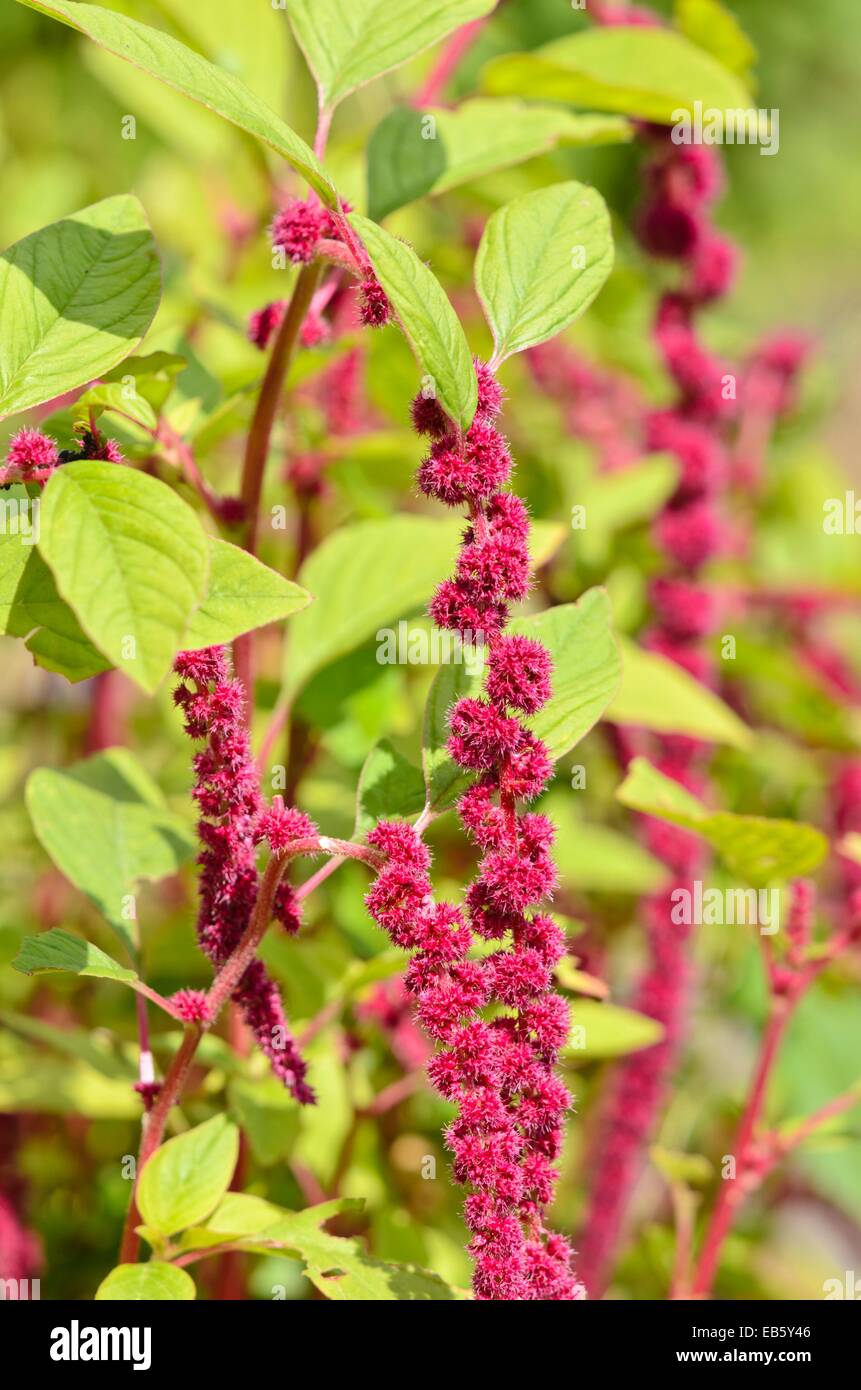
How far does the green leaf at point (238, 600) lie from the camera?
50 cm

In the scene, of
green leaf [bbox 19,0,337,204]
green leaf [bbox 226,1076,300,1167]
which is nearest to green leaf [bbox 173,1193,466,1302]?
green leaf [bbox 226,1076,300,1167]

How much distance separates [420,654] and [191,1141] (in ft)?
1.34

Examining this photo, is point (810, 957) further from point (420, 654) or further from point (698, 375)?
point (698, 375)

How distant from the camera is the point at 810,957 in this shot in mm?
872

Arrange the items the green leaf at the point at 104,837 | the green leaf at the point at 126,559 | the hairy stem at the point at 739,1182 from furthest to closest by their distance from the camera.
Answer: the hairy stem at the point at 739,1182 → the green leaf at the point at 104,837 → the green leaf at the point at 126,559

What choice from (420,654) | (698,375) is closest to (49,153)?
(698,375)

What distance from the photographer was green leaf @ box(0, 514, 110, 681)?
55 cm

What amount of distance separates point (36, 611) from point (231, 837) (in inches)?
5.0

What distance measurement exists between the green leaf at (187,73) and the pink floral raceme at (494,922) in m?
0.11

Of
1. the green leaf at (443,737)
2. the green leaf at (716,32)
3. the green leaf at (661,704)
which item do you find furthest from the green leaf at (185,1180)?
the green leaf at (716,32)

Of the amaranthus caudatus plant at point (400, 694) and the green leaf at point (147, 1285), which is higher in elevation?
the amaranthus caudatus plant at point (400, 694)

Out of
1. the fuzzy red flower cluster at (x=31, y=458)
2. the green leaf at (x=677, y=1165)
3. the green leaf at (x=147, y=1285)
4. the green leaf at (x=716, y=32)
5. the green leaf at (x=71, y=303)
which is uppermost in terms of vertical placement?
the green leaf at (x=716, y=32)

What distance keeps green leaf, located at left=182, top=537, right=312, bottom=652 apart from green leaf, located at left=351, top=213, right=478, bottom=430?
0.09 m

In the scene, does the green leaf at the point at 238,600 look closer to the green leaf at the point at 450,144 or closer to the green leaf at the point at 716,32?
the green leaf at the point at 450,144
